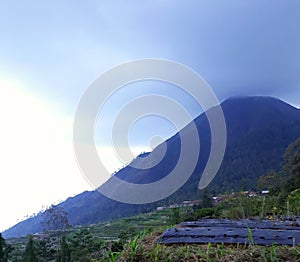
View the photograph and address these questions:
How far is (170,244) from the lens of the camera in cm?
231

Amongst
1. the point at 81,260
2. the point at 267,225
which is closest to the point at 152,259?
the point at 267,225

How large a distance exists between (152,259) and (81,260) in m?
10.8

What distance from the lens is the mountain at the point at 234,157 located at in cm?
4422

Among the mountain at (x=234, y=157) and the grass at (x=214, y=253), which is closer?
the grass at (x=214, y=253)

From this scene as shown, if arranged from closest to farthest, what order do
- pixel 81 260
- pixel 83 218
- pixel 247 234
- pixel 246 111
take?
pixel 247 234 < pixel 81 260 < pixel 83 218 < pixel 246 111

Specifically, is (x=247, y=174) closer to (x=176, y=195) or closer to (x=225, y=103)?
(x=176, y=195)

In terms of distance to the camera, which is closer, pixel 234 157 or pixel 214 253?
pixel 214 253

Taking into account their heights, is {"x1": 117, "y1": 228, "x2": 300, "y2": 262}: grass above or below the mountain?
below

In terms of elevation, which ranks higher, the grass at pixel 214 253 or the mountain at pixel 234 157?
the mountain at pixel 234 157

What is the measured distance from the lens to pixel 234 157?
5788 centimetres

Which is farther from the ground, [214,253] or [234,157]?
[234,157]

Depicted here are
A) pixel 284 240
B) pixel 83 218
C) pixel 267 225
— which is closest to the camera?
pixel 284 240

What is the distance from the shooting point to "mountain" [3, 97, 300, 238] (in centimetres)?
4422

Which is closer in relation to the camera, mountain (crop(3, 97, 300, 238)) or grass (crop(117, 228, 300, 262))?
grass (crop(117, 228, 300, 262))
